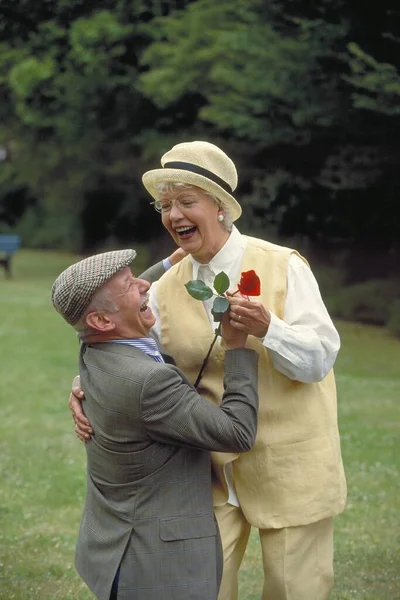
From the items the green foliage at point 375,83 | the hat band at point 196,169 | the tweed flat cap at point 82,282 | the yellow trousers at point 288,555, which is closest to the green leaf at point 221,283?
the tweed flat cap at point 82,282

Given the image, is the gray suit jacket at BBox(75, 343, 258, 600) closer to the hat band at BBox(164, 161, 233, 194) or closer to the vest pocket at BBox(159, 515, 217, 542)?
the vest pocket at BBox(159, 515, 217, 542)

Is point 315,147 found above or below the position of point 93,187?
above

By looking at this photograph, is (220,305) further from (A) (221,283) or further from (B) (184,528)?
(B) (184,528)

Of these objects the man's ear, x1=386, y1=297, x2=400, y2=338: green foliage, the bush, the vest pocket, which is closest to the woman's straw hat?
the man's ear

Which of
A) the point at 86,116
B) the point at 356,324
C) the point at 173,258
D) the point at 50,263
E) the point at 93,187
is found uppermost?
the point at 173,258

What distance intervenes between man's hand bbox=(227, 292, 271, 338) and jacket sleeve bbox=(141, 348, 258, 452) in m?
0.17

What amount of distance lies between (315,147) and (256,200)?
2050mm

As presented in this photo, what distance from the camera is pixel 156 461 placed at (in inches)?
142

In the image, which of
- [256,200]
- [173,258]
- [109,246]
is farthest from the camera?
[109,246]

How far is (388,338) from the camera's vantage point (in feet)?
61.6

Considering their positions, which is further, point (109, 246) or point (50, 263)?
point (50, 263)

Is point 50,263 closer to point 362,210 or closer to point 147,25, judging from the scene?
point 147,25

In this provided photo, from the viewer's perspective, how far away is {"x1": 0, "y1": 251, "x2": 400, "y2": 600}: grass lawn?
266 inches

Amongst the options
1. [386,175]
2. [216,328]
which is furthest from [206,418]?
[386,175]
